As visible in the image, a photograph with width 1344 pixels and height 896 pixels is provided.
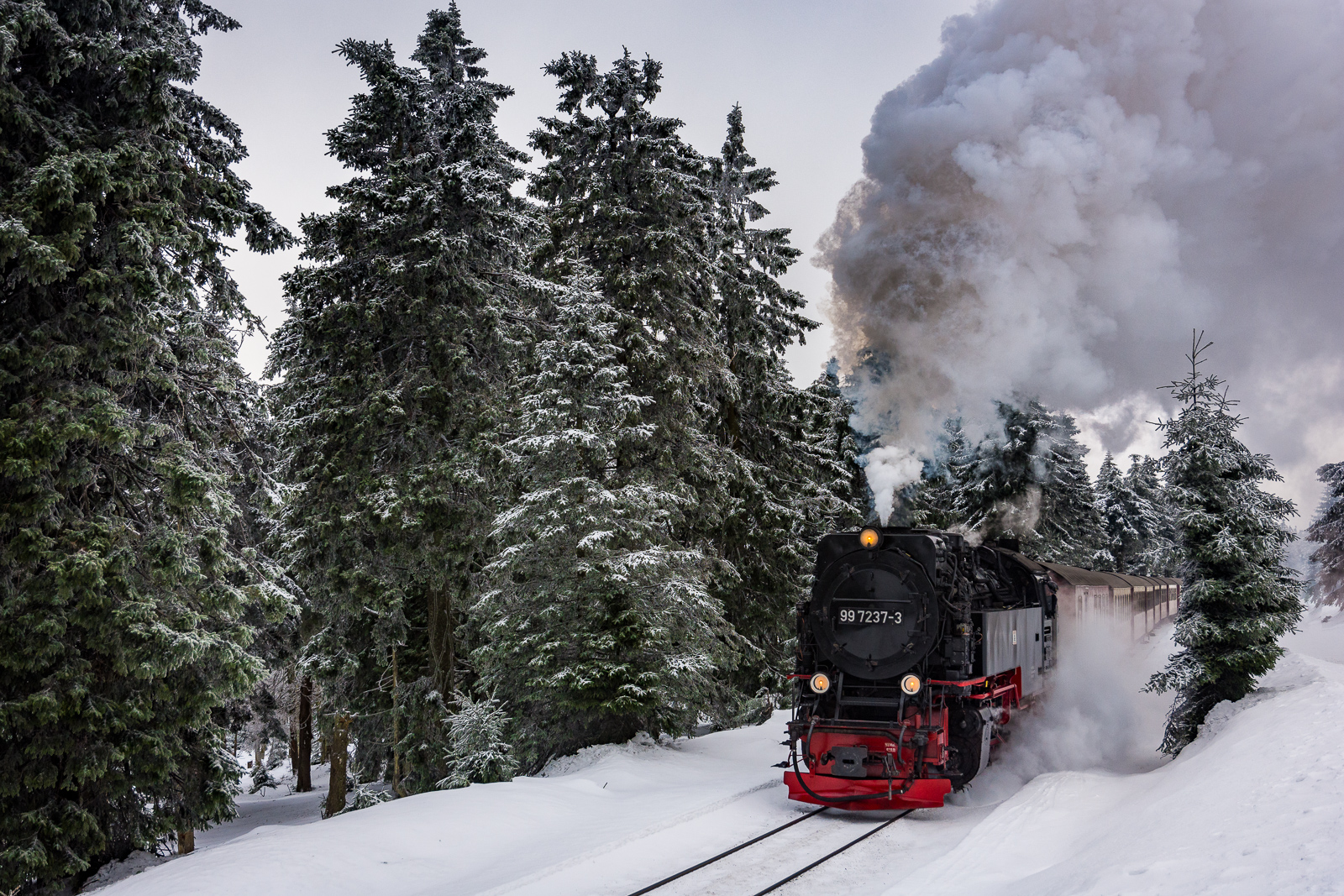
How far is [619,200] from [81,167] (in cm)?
1114

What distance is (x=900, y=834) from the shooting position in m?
9.69

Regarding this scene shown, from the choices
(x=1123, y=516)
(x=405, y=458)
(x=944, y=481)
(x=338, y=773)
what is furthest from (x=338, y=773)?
(x=1123, y=516)

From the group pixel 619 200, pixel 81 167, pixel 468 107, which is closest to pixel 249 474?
pixel 81 167

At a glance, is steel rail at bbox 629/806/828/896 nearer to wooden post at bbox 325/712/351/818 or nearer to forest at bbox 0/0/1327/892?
forest at bbox 0/0/1327/892

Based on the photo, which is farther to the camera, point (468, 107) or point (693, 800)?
point (468, 107)

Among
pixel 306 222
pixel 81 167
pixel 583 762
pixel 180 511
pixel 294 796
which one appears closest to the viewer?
pixel 81 167

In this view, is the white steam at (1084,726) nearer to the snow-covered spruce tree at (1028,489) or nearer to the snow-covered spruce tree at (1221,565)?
the snow-covered spruce tree at (1221,565)

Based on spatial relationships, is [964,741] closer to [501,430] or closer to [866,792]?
[866,792]

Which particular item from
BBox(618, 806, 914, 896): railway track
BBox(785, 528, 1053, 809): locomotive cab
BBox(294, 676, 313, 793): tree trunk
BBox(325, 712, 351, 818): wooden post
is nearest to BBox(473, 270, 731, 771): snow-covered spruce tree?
BBox(785, 528, 1053, 809): locomotive cab

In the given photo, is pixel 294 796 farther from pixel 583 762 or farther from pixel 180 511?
pixel 180 511

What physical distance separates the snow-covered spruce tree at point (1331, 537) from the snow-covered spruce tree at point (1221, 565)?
26.7m

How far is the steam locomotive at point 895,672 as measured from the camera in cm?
1035

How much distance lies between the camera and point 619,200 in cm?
1839

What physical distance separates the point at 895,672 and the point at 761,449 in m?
13.1
